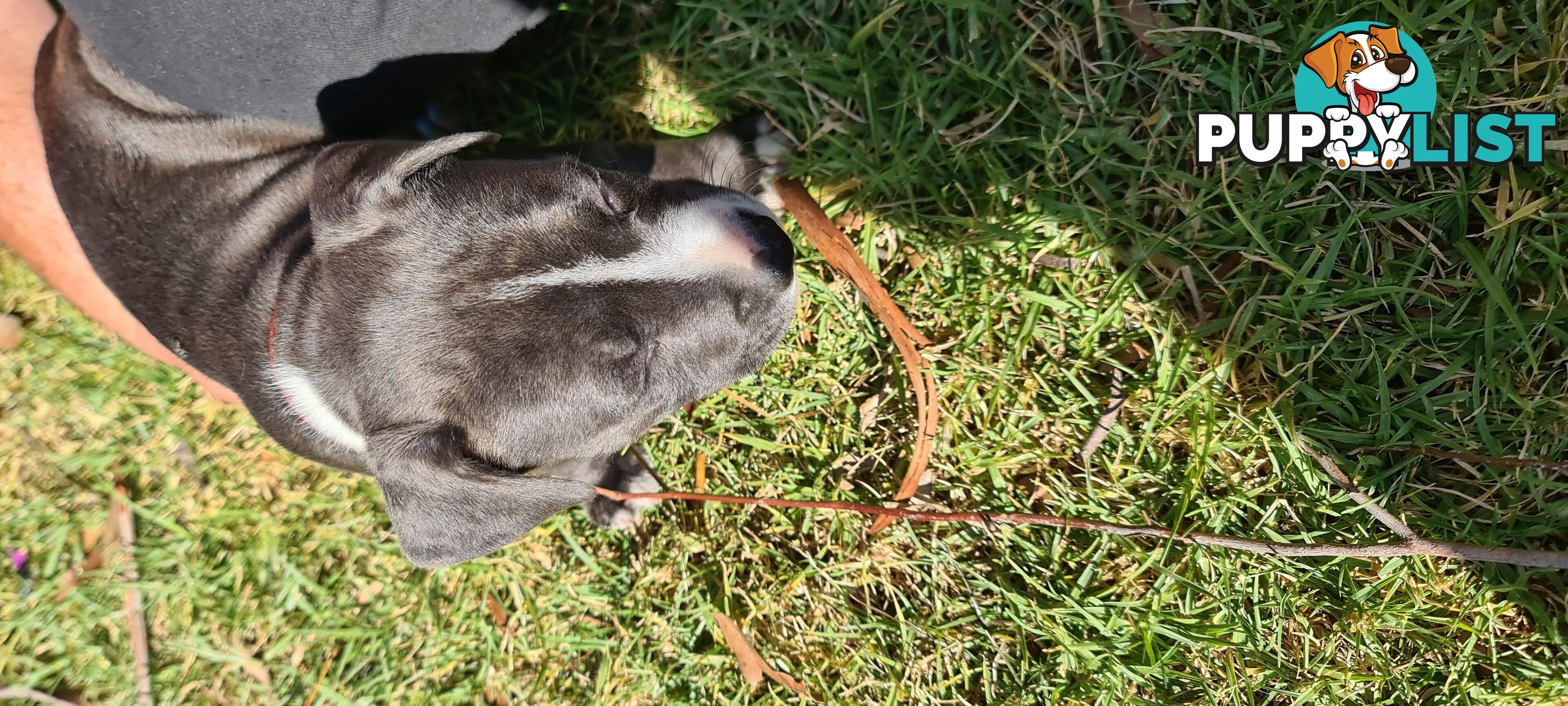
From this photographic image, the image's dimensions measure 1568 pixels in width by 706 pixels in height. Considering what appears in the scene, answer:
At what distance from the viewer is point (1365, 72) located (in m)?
2.74

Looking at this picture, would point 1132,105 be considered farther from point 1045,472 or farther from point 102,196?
point 102,196

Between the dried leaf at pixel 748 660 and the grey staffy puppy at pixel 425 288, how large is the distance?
3.47ft

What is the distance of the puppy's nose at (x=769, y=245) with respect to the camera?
2729mm

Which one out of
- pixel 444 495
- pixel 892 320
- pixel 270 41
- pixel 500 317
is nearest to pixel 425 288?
pixel 500 317

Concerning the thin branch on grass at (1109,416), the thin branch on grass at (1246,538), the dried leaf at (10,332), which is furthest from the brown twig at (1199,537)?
the dried leaf at (10,332)

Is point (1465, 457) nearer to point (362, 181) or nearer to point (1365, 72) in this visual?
point (1365, 72)

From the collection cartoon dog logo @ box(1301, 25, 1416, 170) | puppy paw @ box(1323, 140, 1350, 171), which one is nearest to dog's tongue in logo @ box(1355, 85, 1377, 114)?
cartoon dog logo @ box(1301, 25, 1416, 170)

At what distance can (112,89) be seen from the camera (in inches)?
119

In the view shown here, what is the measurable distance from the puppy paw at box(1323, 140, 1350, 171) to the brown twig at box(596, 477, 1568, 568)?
1.00 meters

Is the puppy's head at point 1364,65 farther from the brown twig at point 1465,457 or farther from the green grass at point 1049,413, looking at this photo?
the brown twig at point 1465,457

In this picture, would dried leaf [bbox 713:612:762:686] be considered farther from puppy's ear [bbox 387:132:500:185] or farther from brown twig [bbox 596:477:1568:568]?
puppy's ear [bbox 387:132:500:185]

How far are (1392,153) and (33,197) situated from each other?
17.0ft

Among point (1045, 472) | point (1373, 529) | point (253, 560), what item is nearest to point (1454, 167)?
point (1373, 529)

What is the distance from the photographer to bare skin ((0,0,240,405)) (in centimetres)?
335
